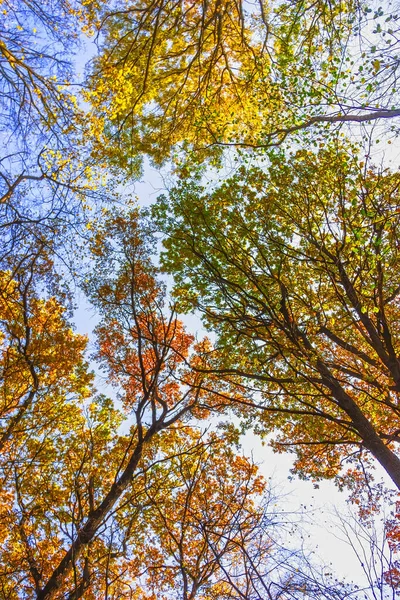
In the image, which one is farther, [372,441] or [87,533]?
[87,533]

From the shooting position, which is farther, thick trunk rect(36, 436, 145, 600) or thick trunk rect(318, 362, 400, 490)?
thick trunk rect(36, 436, 145, 600)

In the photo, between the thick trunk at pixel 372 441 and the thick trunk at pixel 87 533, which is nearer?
the thick trunk at pixel 372 441

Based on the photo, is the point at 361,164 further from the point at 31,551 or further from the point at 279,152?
the point at 31,551

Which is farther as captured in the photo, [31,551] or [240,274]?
[240,274]

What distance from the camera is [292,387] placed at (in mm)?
7617

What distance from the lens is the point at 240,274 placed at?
8.55 meters

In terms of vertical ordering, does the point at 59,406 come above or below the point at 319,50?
below

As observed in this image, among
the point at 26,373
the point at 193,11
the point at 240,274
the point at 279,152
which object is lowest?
the point at 26,373

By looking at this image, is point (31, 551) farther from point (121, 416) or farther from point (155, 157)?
point (155, 157)

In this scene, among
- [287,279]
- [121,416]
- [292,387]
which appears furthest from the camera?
[121,416]

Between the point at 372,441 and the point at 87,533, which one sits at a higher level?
the point at 372,441

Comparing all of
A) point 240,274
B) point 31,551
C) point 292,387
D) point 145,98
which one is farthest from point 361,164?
point 31,551

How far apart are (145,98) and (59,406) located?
8670 mm

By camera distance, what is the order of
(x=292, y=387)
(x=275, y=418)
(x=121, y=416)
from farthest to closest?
(x=121, y=416)
(x=275, y=418)
(x=292, y=387)
